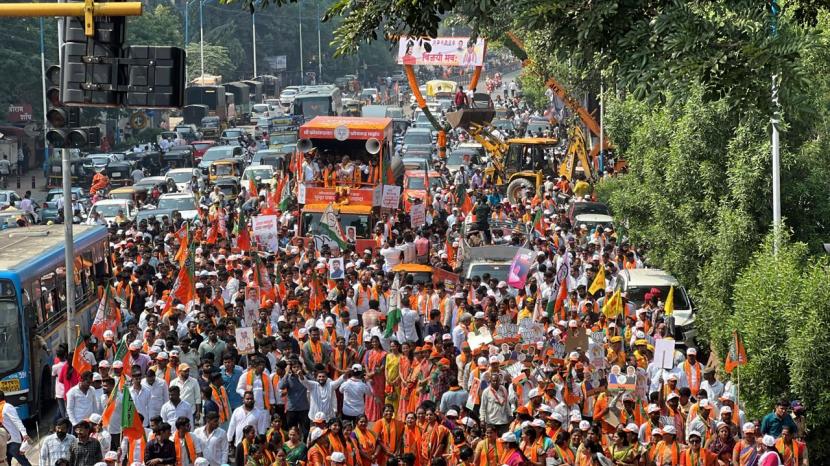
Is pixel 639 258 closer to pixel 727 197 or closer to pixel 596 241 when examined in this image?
pixel 596 241

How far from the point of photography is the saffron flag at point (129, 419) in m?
16.1

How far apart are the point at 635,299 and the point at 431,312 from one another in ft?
12.9

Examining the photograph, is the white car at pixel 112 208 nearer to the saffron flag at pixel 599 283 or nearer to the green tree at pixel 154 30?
the saffron flag at pixel 599 283

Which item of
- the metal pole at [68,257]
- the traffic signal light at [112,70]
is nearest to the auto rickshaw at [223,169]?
the metal pole at [68,257]

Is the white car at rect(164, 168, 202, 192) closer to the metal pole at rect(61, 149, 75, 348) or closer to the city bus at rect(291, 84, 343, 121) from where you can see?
the metal pole at rect(61, 149, 75, 348)

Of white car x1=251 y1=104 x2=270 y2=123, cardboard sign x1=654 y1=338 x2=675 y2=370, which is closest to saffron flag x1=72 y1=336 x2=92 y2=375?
cardboard sign x1=654 y1=338 x2=675 y2=370

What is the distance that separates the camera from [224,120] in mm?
74750

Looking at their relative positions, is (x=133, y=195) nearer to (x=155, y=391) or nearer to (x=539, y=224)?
(x=539, y=224)

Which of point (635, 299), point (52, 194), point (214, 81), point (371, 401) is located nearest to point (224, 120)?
point (214, 81)

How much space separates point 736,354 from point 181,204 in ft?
70.1

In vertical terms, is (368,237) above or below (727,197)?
below

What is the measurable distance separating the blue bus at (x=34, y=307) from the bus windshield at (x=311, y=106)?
149 ft

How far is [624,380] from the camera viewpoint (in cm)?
1795

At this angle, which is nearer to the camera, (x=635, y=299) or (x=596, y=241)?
(x=635, y=299)
